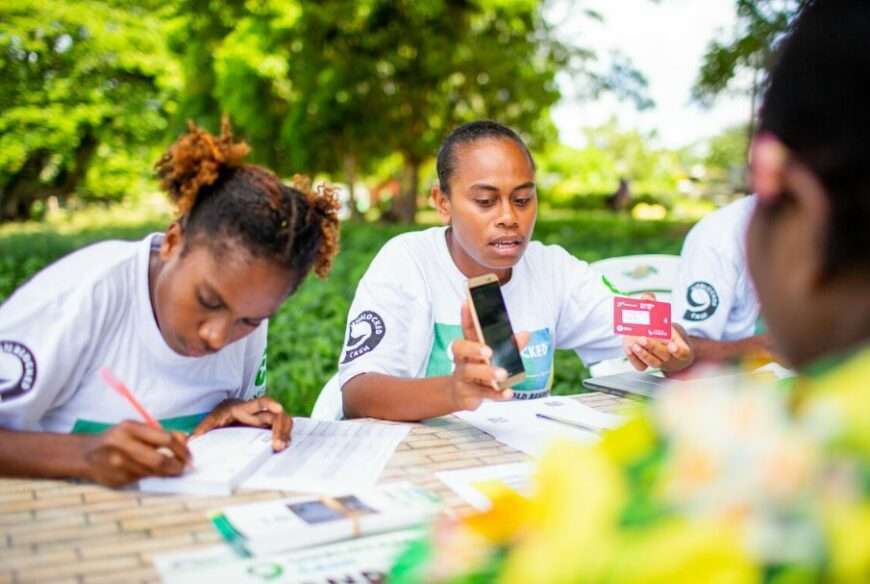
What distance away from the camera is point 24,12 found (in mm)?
13656

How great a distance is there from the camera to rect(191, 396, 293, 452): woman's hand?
6.06 ft

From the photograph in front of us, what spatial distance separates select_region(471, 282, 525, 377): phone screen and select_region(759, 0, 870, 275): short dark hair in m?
1.09

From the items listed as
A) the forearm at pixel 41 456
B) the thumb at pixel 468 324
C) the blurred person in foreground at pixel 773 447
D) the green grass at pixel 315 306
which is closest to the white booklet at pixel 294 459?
the forearm at pixel 41 456

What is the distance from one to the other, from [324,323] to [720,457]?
4.71 m

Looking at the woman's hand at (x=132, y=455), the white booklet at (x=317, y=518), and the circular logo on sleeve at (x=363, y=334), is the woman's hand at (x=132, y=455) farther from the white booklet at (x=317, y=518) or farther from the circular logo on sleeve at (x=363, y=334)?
the circular logo on sleeve at (x=363, y=334)

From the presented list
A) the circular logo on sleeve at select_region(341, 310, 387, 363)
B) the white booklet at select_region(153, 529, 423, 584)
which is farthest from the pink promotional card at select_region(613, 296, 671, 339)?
the white booklet at select_region(153, 529, 423, 584)

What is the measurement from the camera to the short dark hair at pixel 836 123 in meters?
0.70

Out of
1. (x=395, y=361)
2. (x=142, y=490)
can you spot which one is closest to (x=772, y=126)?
(x=142, y=490)

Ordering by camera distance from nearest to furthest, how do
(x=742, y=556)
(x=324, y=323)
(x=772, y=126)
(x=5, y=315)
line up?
1. (x=742, y=556)
2. (x=772, y=126)
3. (x=5, y=315)
4. (x=324, y=323)

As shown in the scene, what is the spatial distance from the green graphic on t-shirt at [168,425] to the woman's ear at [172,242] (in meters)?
0.35

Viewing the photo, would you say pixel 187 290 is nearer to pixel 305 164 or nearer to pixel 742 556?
pixel 742 556

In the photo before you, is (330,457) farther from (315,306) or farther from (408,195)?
(408,195)

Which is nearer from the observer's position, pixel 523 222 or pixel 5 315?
pixel 5 315

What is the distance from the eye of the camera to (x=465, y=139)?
252cm
